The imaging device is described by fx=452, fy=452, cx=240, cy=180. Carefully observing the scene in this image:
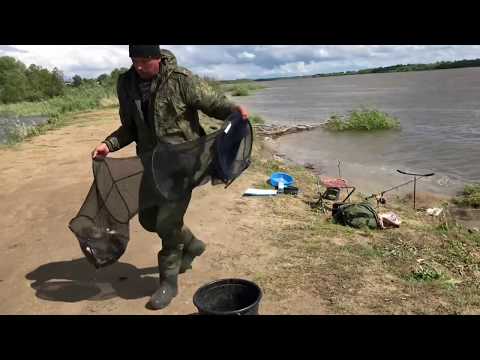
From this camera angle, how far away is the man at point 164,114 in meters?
3.83

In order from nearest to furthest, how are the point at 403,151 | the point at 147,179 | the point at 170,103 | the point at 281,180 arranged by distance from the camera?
the point at 170,103
the point at 147,179
the point at 281,180
the point at 403,151

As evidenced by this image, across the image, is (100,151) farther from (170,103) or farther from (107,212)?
(170,103)

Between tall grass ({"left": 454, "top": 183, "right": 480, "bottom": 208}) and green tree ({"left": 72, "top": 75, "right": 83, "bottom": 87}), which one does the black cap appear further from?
green tree ({"left": 72, "top": 75, "right": 83, "bottom": 87})

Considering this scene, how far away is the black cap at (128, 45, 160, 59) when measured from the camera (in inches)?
139

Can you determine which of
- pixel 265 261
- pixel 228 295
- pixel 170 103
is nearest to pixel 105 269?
pixel 265 261

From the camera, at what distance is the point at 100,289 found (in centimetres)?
467

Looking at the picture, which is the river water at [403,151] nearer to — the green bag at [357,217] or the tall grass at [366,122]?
the tall grass at [366,122]

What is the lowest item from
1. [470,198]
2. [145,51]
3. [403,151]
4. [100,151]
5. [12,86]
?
[403,151]

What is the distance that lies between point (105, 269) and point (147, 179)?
62.7 inches

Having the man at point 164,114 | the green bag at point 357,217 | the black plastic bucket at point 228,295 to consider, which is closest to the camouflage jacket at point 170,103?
the man at point 164,114

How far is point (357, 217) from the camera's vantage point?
22.2 feet
